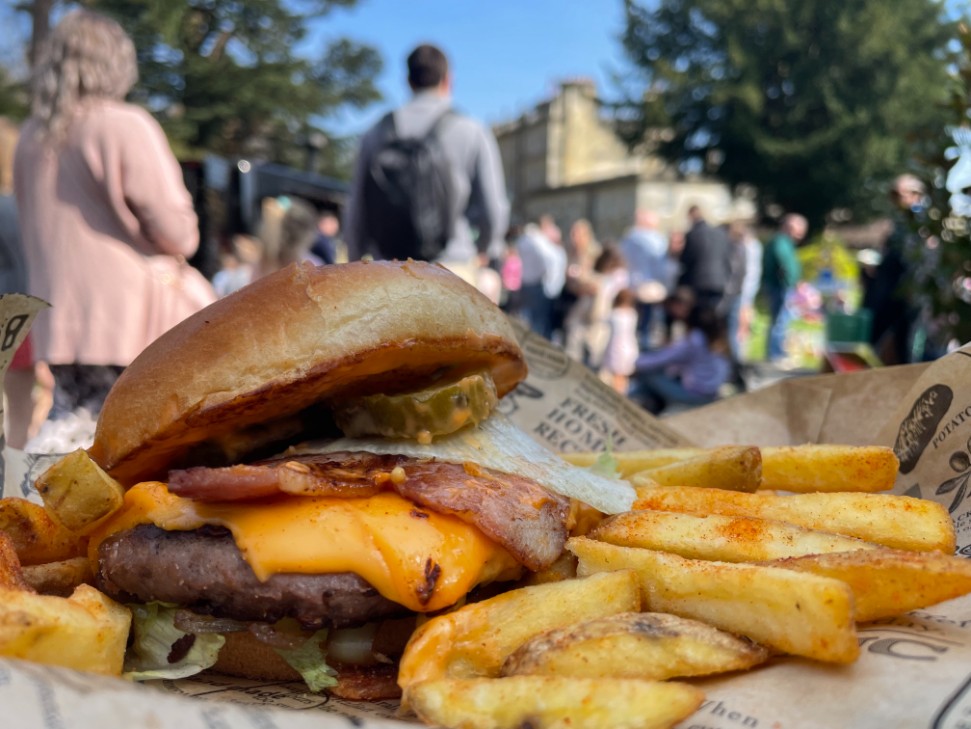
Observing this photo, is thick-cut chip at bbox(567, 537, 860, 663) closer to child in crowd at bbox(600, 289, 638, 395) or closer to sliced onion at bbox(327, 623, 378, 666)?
sliced onion at bbox(327, 623, 378, 666)

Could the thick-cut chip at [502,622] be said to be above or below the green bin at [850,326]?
above

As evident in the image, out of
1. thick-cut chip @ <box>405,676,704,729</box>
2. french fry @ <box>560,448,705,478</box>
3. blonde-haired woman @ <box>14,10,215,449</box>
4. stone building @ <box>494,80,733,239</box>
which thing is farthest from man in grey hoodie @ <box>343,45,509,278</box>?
stone building @ <box>494,80,733,239</box>

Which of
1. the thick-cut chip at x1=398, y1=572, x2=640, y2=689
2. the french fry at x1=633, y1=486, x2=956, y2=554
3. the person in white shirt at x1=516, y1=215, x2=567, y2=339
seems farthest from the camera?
the person in white shirt at x1=516, y1=215, x2=567, y2=339

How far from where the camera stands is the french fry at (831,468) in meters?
2.06

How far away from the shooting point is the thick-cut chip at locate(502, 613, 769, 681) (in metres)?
1.37

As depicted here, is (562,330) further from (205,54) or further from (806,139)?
(806,139)

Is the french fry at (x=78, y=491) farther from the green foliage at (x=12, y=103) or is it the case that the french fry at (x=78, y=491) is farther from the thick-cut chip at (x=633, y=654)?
the green foliage at (x=12, y=103)

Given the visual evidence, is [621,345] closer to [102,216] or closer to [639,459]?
[102,216]

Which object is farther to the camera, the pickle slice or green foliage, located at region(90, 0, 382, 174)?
green foliage, located at region(90, 0, 382, 174)

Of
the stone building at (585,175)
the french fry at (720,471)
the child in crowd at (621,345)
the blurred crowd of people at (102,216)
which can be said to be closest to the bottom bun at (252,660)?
the french fry at (720,471)

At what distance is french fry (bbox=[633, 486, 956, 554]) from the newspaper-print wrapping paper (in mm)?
171

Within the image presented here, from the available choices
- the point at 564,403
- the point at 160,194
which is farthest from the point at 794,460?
the point at 160,194

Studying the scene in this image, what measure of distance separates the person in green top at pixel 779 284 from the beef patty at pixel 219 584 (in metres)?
13.8

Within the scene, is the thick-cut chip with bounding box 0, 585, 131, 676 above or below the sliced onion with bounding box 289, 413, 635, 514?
below
